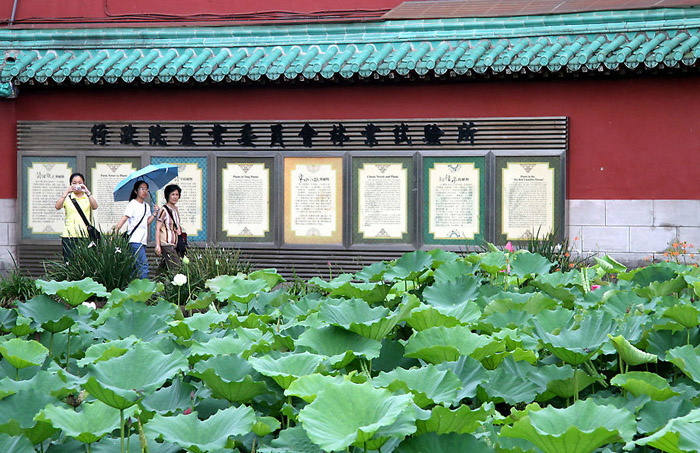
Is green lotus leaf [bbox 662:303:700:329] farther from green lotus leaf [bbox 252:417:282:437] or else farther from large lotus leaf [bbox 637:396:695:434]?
green lotus leaf [bbox 252:417:282:437]

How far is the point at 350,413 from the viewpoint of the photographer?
43.8 inches

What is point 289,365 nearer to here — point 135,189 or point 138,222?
point 138,222

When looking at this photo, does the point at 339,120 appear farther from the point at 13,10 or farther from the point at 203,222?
the point at 13,10

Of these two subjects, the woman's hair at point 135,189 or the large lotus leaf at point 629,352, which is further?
the woman's hair at point 135,189

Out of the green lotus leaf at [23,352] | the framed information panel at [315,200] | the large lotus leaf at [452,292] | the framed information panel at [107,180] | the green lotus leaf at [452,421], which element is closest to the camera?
the green lotus leaf at [452,421]

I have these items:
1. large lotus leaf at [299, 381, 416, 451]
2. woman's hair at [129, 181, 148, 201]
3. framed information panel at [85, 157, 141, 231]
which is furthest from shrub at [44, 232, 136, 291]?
large lotus leaf at [299, 381, 416, 451]

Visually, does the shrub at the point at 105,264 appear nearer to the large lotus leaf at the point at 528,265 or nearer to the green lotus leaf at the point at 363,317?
the large lotus leaf at the point at 528,265

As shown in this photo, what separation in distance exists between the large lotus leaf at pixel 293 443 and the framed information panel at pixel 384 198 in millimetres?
9330

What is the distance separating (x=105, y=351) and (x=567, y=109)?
30.4ft

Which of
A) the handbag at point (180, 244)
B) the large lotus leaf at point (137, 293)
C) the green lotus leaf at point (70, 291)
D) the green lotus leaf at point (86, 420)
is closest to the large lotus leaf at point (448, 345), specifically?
the green lotus leaf at point (86, 420)

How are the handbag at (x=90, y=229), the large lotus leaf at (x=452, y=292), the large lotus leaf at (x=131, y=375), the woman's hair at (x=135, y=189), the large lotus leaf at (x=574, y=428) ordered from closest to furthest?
the large lotus leaf at (x=574, y=428), the large lotus leaf at (x=131, y=375), the large lotus leaf at (x=452, y=292), the handbag at (x=90, y=229), the woman's hair at (x=135, y=189)

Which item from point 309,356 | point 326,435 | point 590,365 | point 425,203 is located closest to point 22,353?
point 309,356

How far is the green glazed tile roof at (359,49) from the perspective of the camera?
31.0 feet

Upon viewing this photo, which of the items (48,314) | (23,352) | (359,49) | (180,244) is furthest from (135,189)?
(23,352)
